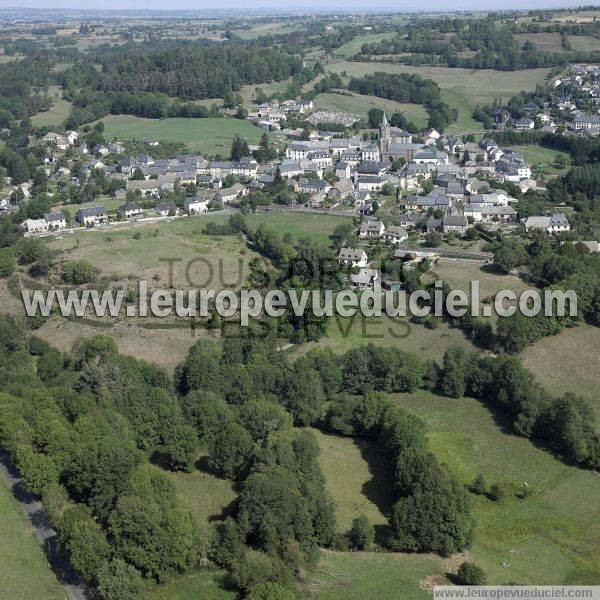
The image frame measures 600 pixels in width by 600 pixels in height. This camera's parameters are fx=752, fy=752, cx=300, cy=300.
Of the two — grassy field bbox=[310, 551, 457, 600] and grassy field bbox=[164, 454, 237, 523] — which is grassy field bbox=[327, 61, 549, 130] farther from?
grassy field bbox=[310, 551, 457, 600]

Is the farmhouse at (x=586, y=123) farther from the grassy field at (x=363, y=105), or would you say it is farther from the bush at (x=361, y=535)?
the bush at (x=361, y=535)

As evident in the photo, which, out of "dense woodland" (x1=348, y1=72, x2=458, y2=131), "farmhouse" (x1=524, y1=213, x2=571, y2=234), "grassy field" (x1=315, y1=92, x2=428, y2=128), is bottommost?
"farmhouse" (x1=524, y1=213, x2=571, y2=234)

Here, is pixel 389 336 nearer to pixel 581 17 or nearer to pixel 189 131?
pixel 189 131

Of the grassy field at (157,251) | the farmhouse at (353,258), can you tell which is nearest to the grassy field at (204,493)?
the grassy field at (157,251)

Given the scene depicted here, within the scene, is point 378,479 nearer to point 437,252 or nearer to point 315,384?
point 315,384

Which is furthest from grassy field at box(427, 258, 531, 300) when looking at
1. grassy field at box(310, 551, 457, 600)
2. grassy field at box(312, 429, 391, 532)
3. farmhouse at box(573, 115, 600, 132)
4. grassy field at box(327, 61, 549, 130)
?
grassy field at box(327, 61, 549, 130)

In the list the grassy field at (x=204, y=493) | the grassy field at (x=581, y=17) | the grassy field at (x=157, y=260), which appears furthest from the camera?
the grassy field at (x=581, y=17)

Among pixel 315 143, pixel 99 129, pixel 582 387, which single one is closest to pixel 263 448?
pixel 582 387

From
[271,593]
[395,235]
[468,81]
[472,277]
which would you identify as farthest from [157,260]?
[468,81]
